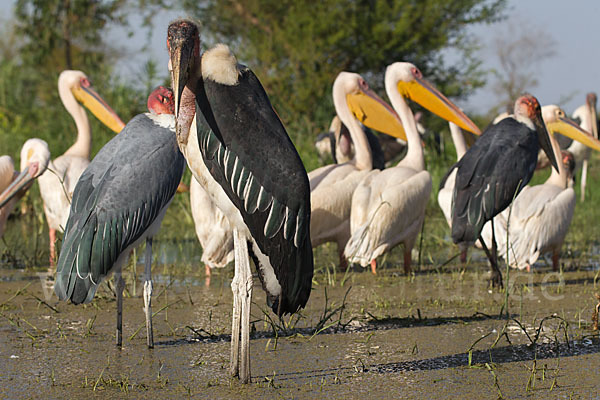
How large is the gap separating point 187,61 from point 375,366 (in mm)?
1454

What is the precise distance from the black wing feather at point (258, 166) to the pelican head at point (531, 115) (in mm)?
3022

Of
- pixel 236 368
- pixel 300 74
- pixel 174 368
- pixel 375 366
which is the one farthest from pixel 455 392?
pixel 300 74

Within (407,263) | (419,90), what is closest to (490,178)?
(407,263)

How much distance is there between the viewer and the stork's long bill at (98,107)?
25.3 feet

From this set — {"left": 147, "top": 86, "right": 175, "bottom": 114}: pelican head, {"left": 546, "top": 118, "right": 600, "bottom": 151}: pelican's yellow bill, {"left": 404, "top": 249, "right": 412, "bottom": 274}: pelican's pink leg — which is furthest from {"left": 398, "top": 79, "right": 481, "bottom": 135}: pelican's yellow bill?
{"left": 147, "top": 86, "right": 175, "bottom": 114}: pelican head

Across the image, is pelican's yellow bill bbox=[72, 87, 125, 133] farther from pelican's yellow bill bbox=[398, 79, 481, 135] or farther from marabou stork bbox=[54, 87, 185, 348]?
marabou stork bbox=[54, 87, 185, 348]

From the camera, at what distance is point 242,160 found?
2.97 meters

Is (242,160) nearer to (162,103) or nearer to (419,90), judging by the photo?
(162,103)

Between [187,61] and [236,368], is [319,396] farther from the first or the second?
[187,61]

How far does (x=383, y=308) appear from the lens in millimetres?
4676

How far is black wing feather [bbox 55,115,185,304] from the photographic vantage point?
11.4ft

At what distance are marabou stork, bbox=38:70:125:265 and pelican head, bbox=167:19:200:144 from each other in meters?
2.54


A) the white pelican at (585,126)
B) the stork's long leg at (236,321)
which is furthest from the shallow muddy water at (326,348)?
the white pelican at (585,126)

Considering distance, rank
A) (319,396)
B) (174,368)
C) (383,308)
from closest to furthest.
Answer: (319,396) < (174,368) < (383,308)
